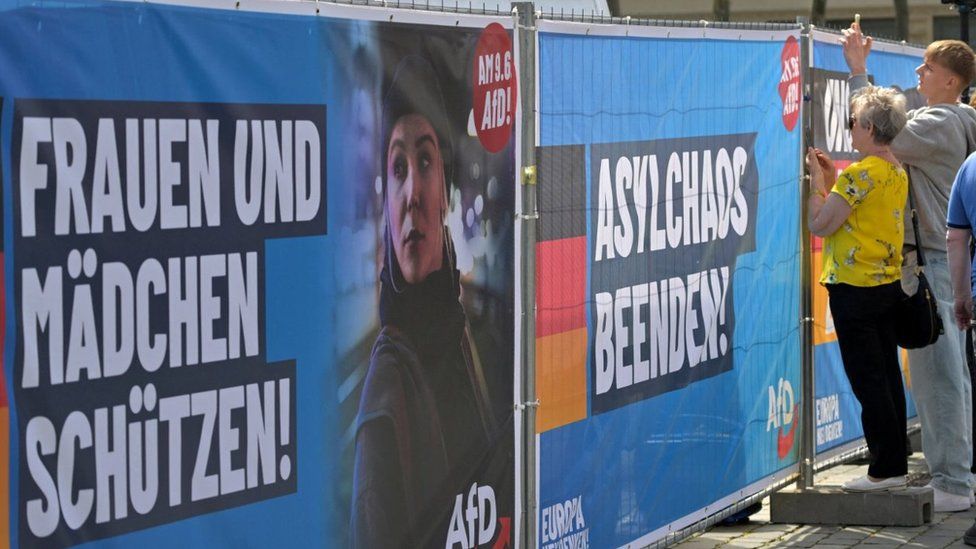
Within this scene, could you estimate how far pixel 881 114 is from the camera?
7.09m

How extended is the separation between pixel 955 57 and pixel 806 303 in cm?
140

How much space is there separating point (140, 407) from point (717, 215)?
3.53m

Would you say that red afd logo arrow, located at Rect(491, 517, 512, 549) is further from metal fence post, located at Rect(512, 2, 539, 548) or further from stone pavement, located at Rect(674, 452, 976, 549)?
stone pavement, located at Rect(674, 452, 976, 549)

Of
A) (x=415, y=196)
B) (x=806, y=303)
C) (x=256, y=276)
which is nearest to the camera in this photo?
(x=256, y=276)

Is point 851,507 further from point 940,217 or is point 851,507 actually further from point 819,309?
point 940,217

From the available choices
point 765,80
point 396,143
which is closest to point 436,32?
point 396,143

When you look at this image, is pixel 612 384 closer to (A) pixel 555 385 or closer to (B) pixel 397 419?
(A) pixel 555 385

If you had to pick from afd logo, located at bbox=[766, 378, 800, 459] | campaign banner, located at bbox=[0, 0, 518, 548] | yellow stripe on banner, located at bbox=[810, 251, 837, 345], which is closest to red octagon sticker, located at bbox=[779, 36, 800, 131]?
yellow stripe on banner, located at bbox=[810, 251, 837, 345]

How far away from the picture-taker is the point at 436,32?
4961 mm

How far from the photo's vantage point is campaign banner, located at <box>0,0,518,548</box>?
11.6 feet

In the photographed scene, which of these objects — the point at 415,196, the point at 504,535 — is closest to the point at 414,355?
the point at 415,196

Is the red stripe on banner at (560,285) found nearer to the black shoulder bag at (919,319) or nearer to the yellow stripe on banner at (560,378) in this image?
the yellow stripe on banner at (560,378)

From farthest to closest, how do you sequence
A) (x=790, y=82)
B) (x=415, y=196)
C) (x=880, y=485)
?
(x=790, y=82), (x=880, y=485), (x=415, y=196)

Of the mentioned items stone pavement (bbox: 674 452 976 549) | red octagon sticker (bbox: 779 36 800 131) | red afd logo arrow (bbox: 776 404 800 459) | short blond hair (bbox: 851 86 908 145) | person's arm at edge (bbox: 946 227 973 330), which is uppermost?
red octagon sticker (bbox: 779 36 800 131)
